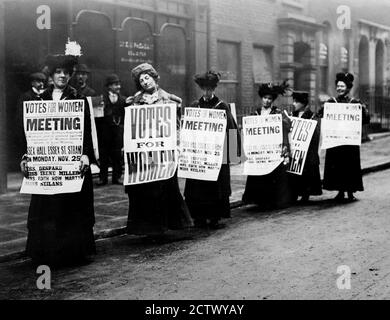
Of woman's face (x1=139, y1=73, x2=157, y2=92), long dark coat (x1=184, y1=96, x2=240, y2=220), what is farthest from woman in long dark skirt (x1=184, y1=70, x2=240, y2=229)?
woman's face (x1=139, y1=73, x2=157, y2=92)

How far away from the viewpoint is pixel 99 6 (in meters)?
12.9

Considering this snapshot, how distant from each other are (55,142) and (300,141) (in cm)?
452

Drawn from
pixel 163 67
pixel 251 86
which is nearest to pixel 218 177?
pixel 163 67

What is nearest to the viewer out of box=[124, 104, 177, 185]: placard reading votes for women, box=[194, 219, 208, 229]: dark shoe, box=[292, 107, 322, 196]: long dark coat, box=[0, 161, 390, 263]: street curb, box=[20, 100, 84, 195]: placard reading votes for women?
box=[20, 100, 84, 195]: placard reading votes for women

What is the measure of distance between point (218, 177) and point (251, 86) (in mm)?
10172

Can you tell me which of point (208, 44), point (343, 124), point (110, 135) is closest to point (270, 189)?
point (343, 124)

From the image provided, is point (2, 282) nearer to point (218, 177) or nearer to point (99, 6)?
point (218, 177)

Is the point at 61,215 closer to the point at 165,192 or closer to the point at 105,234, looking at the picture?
the point at 165,192

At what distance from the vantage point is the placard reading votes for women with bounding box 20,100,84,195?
578 centimetres

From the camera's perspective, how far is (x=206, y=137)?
7.57 metres

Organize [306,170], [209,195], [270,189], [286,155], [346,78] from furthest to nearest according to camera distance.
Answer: [306,170] < [346,78] < [270,189] < [286,155] < [209,195]

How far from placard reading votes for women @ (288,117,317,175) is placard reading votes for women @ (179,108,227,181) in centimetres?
205

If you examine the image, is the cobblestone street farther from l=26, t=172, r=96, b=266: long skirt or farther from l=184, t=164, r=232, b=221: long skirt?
l=184, t=164, r=232, b=221: long skirt

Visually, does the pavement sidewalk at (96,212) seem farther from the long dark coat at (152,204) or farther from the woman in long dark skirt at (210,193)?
the woman in long dark skirt at (210,193)
